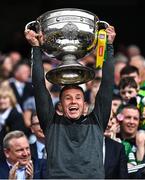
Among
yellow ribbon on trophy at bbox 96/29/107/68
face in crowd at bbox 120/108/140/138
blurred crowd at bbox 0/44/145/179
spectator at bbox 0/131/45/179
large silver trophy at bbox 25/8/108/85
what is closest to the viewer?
large silver trophy at bbox 25/8/108/85

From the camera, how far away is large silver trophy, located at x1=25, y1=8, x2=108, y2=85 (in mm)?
7504

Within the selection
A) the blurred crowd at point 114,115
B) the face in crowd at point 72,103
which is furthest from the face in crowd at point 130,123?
the face in crowd at point 72,103

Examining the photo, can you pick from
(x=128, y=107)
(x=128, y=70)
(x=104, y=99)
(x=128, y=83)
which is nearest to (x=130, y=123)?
(x=128, y=107)

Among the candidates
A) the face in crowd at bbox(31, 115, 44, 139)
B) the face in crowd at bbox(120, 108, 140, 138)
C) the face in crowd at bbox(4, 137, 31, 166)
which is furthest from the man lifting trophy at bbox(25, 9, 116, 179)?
the face in crowd at bbox(31, 115, 44, 139)

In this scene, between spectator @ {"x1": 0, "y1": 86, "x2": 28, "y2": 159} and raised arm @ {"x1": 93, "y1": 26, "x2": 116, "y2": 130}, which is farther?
spectator @ {"x1": 0, "y1": 86, "x2": 28, "y2": 159}

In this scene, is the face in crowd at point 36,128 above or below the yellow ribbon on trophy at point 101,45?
below

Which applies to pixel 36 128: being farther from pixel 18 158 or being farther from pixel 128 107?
pixel 128 107

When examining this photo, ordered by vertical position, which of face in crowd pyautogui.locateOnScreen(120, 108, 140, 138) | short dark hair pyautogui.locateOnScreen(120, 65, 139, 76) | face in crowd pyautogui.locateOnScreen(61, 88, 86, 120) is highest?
face in crowd pyautogui.locateOnScreen(61, 88, 86, 120)

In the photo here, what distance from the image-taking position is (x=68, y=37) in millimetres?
7535

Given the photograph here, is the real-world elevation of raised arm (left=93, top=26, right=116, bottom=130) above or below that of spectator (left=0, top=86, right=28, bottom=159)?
above

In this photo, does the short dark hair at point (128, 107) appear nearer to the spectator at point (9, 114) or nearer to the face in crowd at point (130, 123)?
the face in crowd at point (130, 123)

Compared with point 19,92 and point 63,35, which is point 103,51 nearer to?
point 63,35

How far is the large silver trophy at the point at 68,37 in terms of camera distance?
750 cm

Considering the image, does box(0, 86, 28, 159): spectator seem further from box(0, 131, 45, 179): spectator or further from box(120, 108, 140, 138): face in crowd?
box(120, 108, 140, 138): face in crowd
